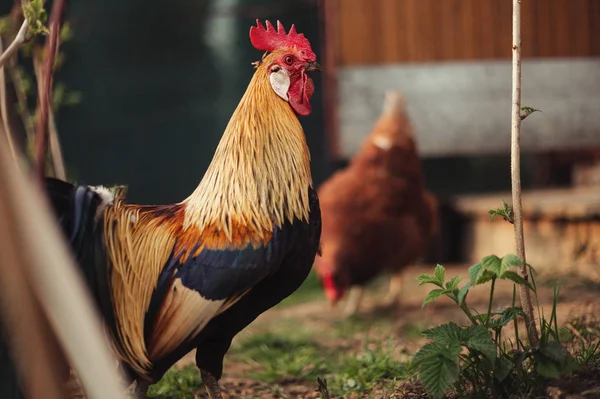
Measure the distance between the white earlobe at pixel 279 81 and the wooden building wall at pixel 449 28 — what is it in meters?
4.76

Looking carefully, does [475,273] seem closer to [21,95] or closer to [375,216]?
[21,95]

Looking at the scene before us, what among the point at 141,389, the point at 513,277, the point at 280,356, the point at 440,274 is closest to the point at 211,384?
the point at 141,389

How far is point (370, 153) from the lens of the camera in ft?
18.2

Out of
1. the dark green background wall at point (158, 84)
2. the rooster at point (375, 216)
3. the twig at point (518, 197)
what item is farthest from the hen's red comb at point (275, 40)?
the dark green background wall at point (158, 84)

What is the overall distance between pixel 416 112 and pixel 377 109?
1.36 ft

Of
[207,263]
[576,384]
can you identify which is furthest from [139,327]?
[576,384]

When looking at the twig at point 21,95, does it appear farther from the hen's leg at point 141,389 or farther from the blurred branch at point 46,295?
the blurred branch at point 46,295

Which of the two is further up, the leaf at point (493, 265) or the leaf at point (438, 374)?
the leaf at point (493, 265)

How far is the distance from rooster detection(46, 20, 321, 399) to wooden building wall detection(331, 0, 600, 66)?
4.73 metres

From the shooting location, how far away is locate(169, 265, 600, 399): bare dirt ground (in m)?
2.87

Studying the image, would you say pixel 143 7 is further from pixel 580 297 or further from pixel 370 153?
pixel 580 297

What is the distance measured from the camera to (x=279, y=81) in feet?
7.88

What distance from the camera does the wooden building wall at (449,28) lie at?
7.01 metres

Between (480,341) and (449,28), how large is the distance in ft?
17.8
